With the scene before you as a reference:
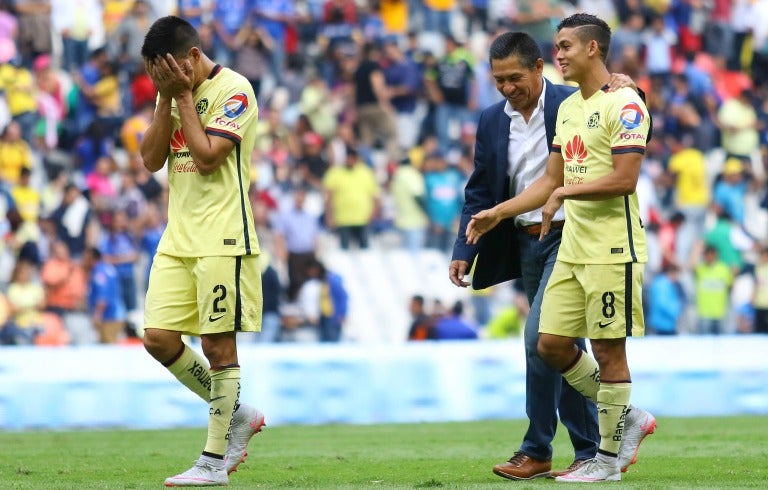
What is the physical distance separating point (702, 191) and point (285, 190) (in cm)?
555

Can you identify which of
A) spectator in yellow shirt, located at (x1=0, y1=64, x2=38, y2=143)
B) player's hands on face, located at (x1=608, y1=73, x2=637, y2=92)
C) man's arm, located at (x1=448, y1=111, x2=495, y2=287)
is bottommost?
man's arm, located at (x1=448, y1=111, x2=495, y2=287)

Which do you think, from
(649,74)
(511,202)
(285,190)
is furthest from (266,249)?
(511,202)

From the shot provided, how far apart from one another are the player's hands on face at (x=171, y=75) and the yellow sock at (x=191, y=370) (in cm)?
129

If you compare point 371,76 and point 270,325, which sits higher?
point 371,76

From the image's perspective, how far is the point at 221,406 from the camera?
7379mm

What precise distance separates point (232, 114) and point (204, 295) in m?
0.88

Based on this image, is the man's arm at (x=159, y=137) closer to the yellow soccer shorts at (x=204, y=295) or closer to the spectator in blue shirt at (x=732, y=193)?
the yellow soccer shorts at (x=204, y=295)

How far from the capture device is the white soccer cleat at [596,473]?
7387 millimetres

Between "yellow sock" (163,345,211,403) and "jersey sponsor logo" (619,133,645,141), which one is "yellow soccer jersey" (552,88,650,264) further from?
"yellow sock" (163,345,211,403)

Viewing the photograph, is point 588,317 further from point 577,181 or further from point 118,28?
point 118,28

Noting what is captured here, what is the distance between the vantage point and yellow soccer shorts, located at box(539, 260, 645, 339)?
7.29 m

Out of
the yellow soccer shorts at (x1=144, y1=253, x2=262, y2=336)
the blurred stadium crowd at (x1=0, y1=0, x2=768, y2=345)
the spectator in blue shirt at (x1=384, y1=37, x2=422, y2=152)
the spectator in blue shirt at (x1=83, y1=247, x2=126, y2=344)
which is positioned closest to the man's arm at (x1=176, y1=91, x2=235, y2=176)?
the yellow soccer shorts at (x1=144, y1=253, x2=262, y2=336)

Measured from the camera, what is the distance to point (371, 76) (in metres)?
20.8

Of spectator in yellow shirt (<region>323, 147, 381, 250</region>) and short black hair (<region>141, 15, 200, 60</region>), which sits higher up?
short black hair (<region>141, 15, 200, 60</region>)
